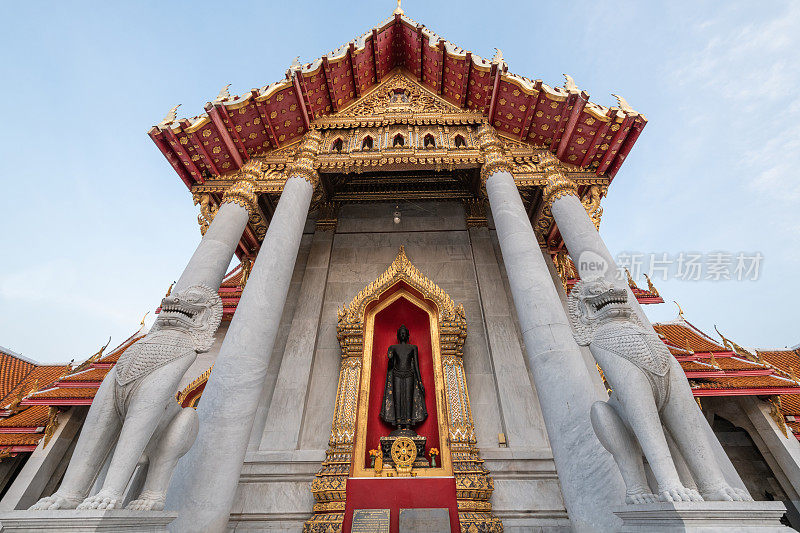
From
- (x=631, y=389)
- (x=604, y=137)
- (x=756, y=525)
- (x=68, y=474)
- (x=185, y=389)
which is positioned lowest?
(x=756, y=525)

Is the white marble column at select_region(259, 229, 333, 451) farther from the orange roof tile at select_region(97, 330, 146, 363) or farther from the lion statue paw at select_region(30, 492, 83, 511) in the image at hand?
the orange roof tile at select_region(97, 330, 146, 363)

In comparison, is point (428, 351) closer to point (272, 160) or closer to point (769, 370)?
point (272, 160)

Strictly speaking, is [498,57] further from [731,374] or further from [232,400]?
[731,374]

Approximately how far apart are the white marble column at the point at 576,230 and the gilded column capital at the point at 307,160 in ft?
13.8

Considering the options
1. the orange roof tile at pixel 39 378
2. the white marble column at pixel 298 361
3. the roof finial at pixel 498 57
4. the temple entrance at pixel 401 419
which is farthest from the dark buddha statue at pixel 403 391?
the orange roof tile at pixel 39 378

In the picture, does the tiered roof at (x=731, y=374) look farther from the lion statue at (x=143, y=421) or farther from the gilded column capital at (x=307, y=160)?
the lion statue at (x=143, y=421)

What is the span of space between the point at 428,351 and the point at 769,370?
Result: 711cm

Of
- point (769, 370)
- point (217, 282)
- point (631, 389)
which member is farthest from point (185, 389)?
point (769, 370)

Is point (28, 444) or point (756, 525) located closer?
point (756, 525)

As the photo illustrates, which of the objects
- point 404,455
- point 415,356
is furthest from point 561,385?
point 415,356

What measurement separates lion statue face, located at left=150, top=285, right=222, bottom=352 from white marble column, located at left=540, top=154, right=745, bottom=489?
4247 millimetres

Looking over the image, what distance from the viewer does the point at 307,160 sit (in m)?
7.07

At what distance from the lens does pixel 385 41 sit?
8969 mm

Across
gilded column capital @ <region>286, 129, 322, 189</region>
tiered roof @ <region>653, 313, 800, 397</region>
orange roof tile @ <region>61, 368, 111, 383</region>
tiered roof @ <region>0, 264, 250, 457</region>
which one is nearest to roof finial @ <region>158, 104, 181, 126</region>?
gilded column capital @ <region>286, 129, 322, 189</region>
